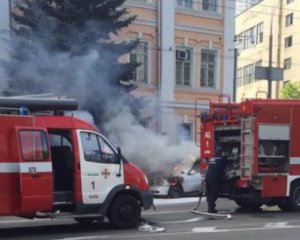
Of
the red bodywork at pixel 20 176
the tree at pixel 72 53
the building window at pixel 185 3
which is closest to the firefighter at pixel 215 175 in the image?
the red bodywork at pixel 20 176

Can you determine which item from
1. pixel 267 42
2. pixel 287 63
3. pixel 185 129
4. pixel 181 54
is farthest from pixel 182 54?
pixel 267 42

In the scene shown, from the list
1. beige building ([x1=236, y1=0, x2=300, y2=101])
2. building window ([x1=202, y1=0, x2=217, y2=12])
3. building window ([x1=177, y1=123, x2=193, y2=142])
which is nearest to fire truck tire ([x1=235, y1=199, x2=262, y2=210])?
building window ([x1=177, y1=123, x2=193, y2=142])

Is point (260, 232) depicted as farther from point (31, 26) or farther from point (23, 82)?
point (31, 26)

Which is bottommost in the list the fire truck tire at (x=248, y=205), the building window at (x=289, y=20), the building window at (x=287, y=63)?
the fire truck tire at (x=248, y=205)

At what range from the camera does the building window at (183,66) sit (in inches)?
1081

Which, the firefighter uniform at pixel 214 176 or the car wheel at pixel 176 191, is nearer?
the firefighter uniform at pixel 214 176

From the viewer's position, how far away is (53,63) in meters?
19.0

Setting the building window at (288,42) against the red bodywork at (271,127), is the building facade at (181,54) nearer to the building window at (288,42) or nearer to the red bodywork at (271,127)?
the red bodywork at (271,127)

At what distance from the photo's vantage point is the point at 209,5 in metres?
28.9

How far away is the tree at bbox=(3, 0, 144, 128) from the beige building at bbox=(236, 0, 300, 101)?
46161 mm

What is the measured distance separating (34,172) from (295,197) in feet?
23.5

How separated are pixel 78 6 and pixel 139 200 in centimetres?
997

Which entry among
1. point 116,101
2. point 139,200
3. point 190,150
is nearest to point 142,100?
point 116,101

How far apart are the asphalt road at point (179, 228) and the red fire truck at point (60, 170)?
1.49 feet
